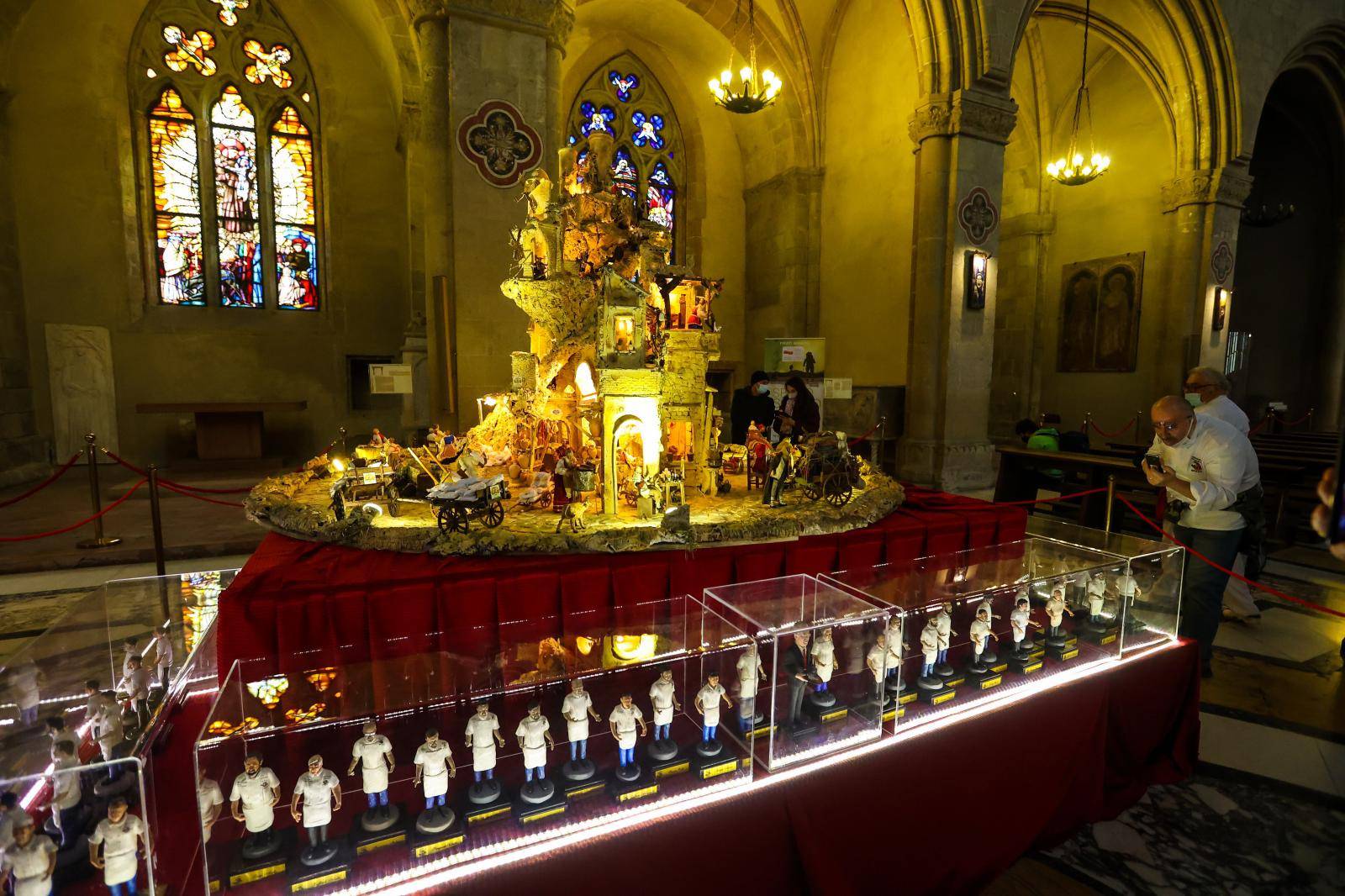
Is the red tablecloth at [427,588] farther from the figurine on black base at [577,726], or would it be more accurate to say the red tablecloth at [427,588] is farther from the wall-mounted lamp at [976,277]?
the wall-mounted lamp at [976,277]

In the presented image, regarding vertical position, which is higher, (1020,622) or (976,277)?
(976,277)

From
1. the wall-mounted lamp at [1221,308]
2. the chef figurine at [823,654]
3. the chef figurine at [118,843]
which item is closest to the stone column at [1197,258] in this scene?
the wall-mounted lamp at [1221,308]

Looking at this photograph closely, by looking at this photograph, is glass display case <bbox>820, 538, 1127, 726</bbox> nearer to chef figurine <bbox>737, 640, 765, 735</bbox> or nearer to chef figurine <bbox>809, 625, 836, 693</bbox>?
chef figurine <bbox>809, 625, 836, 693</bbox>

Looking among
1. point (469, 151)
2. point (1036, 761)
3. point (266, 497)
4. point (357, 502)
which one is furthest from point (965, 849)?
point (469, 151)

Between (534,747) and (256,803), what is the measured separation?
914 mm

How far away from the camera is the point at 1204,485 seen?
4293 millimetres

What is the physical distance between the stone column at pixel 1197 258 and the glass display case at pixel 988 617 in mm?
14119

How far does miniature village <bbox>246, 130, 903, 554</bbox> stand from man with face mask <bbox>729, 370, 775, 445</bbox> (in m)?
1.97

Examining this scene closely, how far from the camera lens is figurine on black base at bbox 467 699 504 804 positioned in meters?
2.34

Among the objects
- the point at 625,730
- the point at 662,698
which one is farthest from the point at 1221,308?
the point at 625,730

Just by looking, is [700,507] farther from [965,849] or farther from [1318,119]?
[1318,119]

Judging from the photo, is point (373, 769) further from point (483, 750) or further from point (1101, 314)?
point (1101, 314)

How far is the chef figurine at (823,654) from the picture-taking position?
116 inches

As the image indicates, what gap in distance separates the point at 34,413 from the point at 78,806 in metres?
13.6
